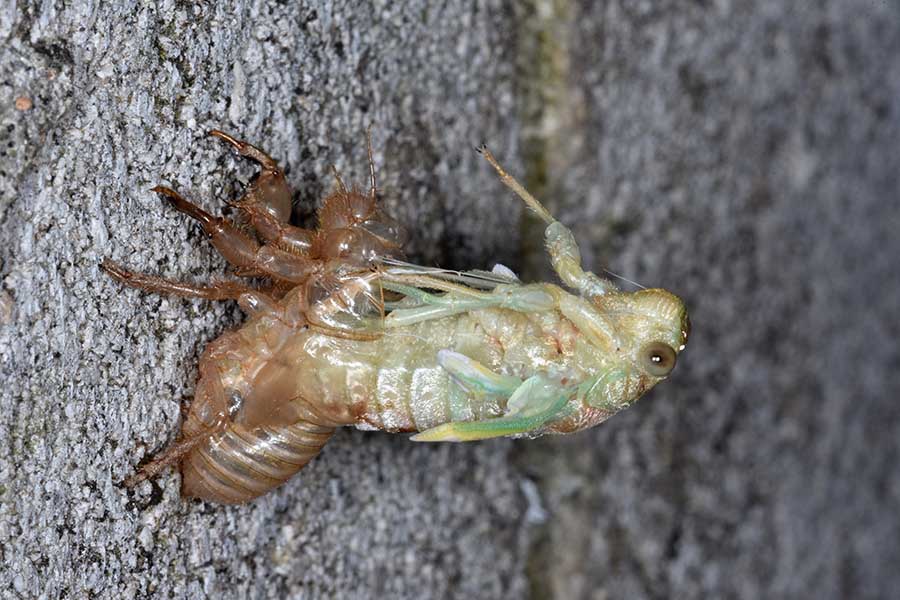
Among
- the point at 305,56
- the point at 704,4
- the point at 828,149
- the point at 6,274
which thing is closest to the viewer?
the point at 6,274

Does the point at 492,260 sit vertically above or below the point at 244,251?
below

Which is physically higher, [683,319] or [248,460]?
[683,319]

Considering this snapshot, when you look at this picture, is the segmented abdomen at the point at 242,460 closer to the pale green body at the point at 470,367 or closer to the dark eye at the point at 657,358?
the pale green body at the point at 470,367

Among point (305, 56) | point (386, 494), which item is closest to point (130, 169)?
point (305, 56)

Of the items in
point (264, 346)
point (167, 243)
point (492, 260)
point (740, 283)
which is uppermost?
point (167, 243)

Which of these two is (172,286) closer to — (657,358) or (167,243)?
(167,243)

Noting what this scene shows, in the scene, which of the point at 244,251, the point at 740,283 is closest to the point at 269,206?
the point at 244,251

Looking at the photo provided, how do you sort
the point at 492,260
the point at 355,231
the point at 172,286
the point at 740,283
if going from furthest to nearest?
the point at 740,283, the point at 492,260, the point at 355,231, the point at 172,286

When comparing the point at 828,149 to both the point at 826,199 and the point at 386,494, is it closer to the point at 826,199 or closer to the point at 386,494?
the point at 826,199
